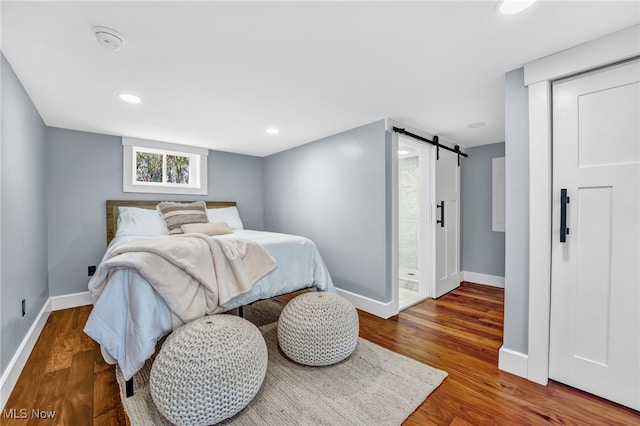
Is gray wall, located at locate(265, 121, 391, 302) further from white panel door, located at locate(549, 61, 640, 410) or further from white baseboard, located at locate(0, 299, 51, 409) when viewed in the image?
white baseboard, located at locate(0, 299, 51, 409)

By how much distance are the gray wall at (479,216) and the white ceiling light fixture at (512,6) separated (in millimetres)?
2980

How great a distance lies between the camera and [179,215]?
3342mm

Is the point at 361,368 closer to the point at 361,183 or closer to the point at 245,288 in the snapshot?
the point at 245,288

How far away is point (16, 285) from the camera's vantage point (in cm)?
188

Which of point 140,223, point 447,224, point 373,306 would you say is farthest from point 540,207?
point 140,223

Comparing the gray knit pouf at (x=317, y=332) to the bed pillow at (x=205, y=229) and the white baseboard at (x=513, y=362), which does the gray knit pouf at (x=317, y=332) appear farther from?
the bed pillow at (x=205, y=229)

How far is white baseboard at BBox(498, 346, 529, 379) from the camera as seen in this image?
1807mm

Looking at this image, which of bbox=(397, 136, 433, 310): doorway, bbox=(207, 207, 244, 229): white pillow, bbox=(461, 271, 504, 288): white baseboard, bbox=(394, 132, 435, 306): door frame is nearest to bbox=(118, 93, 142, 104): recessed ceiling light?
bbox=(207, 207, 244, 229): white pillow

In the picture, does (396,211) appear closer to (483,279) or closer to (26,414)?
(483,279)

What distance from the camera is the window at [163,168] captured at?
139 inches

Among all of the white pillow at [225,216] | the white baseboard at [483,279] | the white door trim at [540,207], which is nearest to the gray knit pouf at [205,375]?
the white door trim at [540,207]

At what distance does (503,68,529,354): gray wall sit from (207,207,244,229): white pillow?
10.6ft

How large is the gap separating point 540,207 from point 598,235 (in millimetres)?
309

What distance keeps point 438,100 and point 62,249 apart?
165 inches
